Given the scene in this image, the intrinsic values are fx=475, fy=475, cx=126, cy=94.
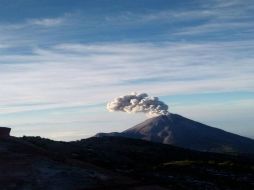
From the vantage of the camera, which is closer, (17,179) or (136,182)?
(17,179)

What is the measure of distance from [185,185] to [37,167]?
1654 centimetres

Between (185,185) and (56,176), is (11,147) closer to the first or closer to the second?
(56,176)

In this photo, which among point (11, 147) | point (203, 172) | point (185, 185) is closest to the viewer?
point (11, 147)

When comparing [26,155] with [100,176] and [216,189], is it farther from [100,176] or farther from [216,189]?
[216,189]

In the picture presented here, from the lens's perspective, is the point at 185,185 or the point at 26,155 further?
the point at 185,185

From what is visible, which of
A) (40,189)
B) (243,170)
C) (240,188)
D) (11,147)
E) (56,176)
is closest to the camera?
(40,189)

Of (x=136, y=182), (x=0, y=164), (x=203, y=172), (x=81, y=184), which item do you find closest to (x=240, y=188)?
(x=203, y=172)

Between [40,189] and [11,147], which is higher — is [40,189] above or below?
below

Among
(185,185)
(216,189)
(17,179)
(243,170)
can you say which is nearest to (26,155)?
(17,179)

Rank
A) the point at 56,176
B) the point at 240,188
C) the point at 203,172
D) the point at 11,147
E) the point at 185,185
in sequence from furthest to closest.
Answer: the point at 203,172 → the point at 240,188 → the point at 185,185 → the point at 11,147 → the point at 56,176

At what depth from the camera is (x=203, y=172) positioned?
5959 centimetres

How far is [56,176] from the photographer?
33.4 metres

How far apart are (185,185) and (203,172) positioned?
1488 centimetres

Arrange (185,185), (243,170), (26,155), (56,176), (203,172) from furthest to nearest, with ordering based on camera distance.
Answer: (243,170)
(203,172)
(185,185)
(26,155)
(56,176)
